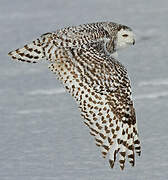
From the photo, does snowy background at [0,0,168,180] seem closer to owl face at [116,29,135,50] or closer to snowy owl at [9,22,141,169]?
snowy owl at [9,22,141,169]

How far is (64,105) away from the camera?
10281 millimetres

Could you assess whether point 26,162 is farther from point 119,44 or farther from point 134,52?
point 134,52

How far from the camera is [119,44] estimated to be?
788 centimetres

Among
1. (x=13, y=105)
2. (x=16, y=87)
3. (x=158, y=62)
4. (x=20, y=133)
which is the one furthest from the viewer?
(x=158, y=62)

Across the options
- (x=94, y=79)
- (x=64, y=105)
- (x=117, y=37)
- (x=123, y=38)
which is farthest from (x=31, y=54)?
(x=64, y=105)

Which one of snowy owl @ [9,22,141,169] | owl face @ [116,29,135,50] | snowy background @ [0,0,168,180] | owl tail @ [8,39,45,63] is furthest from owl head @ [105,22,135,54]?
snowy background @ [0,0,168,180]

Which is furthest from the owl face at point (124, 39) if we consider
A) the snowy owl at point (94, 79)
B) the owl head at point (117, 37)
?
the snowy owl at point (94, 79)

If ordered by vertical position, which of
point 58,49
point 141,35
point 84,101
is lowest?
point 141,35

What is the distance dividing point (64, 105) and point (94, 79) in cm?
343

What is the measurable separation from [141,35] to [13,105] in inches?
178

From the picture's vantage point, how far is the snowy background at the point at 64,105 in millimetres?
7645

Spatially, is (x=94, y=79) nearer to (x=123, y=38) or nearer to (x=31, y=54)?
(x=31, y=54)

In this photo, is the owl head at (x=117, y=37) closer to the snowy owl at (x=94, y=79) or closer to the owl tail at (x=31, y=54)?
the snowy owl at (x=94, y=79)

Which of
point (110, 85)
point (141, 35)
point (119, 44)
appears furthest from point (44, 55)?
point (141, 35)
